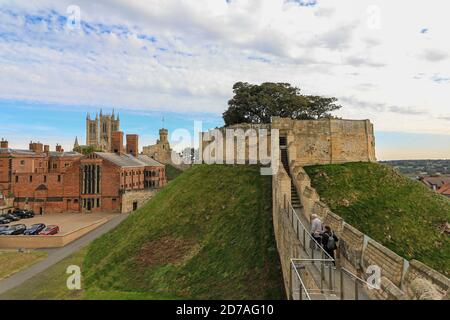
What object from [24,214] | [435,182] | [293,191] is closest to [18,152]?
[24,214]

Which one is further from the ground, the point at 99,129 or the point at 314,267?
the point at 99,129

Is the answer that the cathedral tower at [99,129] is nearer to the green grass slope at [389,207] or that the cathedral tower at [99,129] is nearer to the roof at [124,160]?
the roof at [124,160]

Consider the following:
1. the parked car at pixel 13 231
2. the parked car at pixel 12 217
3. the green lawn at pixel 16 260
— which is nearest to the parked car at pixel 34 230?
the parked car at pixel 13 231

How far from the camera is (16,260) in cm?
2883

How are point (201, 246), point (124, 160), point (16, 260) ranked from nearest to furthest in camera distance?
point (201, 246) → point (16, 260) → point (124, 160)

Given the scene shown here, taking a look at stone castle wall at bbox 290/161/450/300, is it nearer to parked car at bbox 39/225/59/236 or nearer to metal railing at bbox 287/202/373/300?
metal railing at bbox 287/202/373/300

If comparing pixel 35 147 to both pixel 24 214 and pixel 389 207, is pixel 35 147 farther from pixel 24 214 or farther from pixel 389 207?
pixel 389 207

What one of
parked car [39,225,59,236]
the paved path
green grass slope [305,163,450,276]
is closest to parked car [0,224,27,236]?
parked car [39,225,59,236]

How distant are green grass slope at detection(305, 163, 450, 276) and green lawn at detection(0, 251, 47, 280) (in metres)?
26.4

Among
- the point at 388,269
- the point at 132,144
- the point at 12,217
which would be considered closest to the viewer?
the point at 388,269

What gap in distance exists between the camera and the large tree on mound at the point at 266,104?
41625mm

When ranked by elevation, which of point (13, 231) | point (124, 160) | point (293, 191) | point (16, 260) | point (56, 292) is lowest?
point (16, 260)

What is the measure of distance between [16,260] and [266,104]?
3270cm
